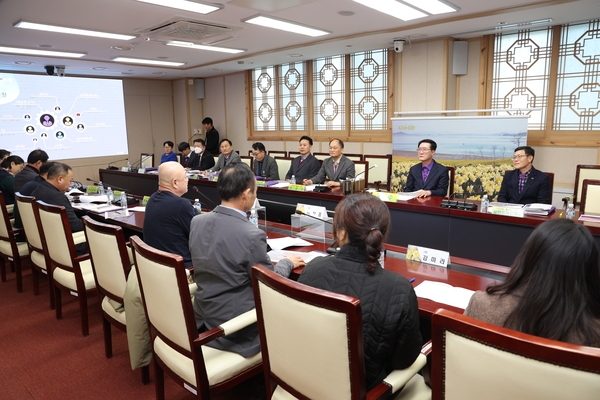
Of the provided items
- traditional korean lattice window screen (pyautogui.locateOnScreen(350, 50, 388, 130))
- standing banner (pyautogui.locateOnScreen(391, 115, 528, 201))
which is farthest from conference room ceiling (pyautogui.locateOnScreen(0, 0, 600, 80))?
standing banner (pyautogui.locateOnScreen(391, 115, 528, 201))

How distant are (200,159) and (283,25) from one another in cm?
288

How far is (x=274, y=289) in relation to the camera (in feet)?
3.82

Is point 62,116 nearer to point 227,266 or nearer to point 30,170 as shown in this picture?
point 30,170

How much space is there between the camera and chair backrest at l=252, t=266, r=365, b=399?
1030 millimetres

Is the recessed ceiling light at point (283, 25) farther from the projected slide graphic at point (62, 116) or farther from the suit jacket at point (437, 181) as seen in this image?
the projected slide graphic at point (62, 116)

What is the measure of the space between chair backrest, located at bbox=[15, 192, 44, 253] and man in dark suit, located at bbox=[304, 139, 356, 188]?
8.64 feet

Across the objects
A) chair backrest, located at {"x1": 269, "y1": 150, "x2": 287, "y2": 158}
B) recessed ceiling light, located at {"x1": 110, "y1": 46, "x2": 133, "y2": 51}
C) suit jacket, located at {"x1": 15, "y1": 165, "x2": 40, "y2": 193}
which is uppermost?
recessed ceiling light, located at {"x1": 110, "y1": 46, "x2": 133, "y2": 51}

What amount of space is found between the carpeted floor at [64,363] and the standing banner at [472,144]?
3.89m

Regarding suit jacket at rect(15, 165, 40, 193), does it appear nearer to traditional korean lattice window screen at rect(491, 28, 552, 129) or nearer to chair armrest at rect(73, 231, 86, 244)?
chair armrest at rect(73, 231, 86, 244)

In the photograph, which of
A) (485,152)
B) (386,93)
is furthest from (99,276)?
(386,93)

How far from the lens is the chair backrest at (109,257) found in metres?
1.93

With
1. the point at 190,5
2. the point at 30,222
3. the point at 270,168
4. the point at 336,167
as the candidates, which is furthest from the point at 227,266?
the point at 270,168

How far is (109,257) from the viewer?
2002 mm

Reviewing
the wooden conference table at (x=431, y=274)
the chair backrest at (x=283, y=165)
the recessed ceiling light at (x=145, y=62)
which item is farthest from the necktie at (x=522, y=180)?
the recessed ceiling light at (x=145, y=62)
